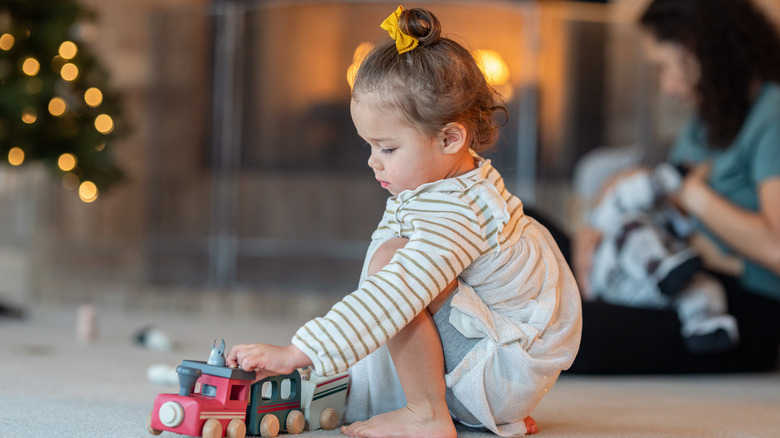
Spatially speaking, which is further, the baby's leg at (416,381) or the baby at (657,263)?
the baby at (657,263)

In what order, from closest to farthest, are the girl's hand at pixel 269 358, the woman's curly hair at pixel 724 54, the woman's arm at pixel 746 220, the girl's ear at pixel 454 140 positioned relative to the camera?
the girl's hand at pixel 269 358 → the girl's ear at pixel 454 140 → the woman's arm at pixel 746 220 → the woman's curly hair at pixel 724 54

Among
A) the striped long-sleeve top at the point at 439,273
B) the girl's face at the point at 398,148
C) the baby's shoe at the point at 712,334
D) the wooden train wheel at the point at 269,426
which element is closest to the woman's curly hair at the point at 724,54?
the baby's shoe at the point at 712,334

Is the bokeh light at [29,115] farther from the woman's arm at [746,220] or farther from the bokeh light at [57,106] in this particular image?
the woman's arm at [746,220]

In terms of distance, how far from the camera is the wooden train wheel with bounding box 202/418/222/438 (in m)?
0.92

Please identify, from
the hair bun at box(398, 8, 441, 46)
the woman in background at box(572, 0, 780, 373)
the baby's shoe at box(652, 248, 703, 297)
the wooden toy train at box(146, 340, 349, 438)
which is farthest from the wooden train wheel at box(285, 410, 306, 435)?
the baby's shoe at box(652, 248, 703, 297)

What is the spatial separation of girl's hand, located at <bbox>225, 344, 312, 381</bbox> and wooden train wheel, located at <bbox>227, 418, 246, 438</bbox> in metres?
0.07

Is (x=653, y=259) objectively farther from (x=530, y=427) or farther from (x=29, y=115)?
(x=29, y=115)

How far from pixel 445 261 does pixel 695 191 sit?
1054mm

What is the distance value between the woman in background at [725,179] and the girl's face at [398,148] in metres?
0.81

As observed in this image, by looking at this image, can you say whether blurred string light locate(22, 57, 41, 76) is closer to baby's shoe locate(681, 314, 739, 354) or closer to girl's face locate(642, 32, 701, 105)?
girl's face locate(642, 32, 701, 105)

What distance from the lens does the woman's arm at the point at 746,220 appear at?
5.69ft

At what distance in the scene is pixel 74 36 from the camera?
2607mm

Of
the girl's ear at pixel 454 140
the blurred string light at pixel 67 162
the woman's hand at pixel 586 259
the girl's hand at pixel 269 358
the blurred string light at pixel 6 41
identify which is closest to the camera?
the girl's hand at pixel 269 358

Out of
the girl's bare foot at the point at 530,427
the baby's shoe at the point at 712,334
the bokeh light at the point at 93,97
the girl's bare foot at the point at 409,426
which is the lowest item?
the girl's bare foot at the point at 530,427
